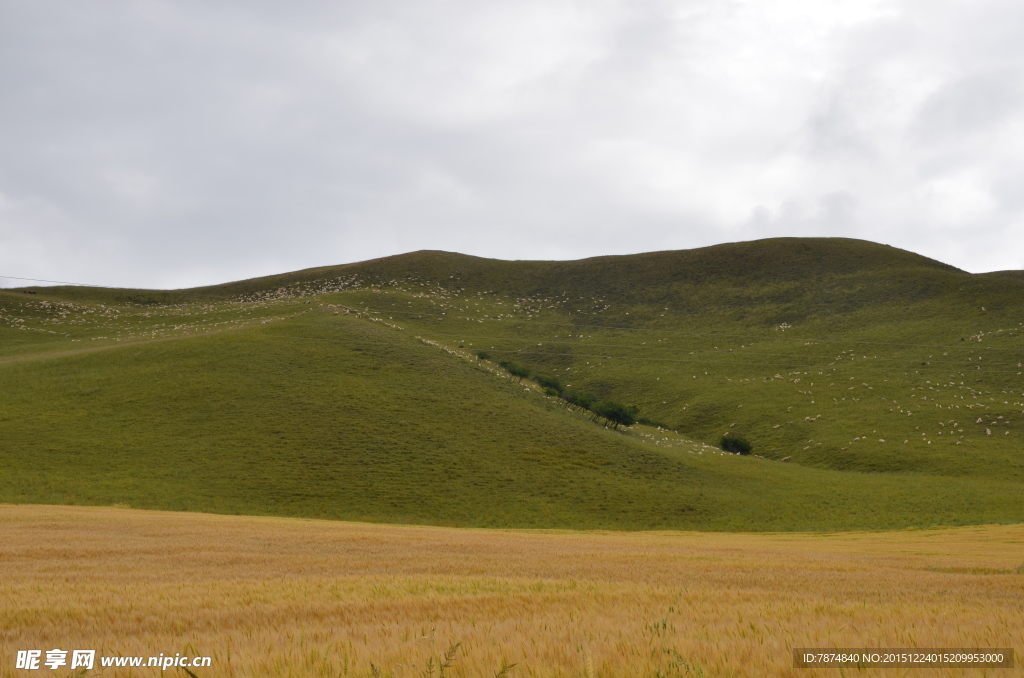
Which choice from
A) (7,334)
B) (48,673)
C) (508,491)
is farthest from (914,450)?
(7,334)

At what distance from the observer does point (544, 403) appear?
7875 centimetres

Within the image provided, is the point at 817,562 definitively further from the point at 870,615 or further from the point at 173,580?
the point at 173,580

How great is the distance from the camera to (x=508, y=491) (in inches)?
2219

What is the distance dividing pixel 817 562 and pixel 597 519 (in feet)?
108

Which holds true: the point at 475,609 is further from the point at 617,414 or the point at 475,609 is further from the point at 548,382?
the point at 548,382

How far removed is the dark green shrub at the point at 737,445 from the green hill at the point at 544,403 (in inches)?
53.8

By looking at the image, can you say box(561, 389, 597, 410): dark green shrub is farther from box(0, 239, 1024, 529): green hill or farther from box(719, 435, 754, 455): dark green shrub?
box(719, 435, 754, 455): dark green shrub

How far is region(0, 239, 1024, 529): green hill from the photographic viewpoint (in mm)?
53750

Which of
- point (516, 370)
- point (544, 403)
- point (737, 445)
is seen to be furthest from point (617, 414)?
→ point (516, 370)

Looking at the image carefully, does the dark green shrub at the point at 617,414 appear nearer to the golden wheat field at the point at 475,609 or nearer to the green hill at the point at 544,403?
the green hill at the point at 544,403

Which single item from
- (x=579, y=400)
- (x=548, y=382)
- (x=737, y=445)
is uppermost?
(x=548, y=382)

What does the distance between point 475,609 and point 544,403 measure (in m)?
69.7

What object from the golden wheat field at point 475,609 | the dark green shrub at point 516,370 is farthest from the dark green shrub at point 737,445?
the golden wheat field at point 475,609

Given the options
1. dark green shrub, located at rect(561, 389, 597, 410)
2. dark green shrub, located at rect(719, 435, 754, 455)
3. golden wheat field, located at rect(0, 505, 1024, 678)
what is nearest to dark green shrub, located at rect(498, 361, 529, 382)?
dark green shrub, located at rect(561, 389, 597, 410)
